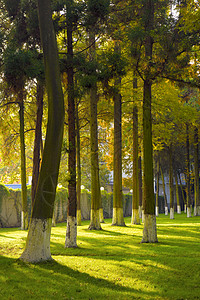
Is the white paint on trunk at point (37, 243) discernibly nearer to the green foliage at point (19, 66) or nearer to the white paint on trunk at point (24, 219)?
the green foliage at point (19, 66)

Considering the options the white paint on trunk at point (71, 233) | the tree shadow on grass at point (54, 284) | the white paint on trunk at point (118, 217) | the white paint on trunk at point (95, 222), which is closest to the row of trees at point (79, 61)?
the white paint on trunk at point (71, 233)

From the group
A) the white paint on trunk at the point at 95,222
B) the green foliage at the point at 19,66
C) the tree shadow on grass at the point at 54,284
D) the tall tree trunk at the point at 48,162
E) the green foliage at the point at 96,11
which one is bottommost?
the tree shadow on grass at the point at 54,284

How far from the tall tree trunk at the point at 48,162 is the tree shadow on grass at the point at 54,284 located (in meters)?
0.50

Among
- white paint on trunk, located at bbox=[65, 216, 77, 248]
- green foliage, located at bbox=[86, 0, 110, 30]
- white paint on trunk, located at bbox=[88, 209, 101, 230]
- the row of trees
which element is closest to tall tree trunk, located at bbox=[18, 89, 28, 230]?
white paint on trunk, located at bbox=[88, 209, 101, 230]

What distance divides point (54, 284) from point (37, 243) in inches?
74.1

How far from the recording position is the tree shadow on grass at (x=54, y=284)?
662 centimetres

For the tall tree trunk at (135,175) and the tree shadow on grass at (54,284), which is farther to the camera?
the tall tree trunk at (135,175)

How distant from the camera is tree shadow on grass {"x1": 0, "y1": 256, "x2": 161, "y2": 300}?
6621 mm

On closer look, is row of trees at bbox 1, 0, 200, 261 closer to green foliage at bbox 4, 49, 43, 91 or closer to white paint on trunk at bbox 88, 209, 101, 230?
green foliage at bbox 4, 49, 43, 91

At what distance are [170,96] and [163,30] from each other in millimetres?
8111

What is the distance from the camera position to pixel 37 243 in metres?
9.02

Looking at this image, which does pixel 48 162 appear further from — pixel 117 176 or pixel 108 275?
pixel 117 176

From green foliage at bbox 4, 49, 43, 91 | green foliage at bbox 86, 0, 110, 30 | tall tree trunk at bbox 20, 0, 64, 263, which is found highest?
green foliage at bbox 86, 0, 110, 30

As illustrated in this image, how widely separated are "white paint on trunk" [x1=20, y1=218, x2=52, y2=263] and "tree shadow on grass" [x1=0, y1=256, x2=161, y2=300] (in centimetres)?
26
